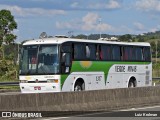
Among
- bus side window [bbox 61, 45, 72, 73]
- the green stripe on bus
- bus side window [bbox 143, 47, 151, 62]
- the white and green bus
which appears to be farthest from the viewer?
bus side window [bbox 143, 47, 151, 62]

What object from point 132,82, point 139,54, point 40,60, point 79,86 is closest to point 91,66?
point 79,86

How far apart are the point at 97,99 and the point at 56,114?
3.08m

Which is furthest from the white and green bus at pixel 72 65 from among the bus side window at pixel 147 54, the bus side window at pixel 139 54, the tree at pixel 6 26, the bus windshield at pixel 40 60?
the tree at pixel 6 26

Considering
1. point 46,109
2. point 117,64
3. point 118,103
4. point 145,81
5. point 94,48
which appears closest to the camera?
point 46,109

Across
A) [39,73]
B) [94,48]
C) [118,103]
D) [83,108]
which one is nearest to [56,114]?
[83,108]

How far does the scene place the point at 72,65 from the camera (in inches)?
1125

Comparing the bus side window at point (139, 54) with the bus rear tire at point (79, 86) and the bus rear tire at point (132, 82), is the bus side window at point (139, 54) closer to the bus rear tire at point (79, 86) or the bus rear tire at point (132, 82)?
the bus rear tire at point (132, 82)

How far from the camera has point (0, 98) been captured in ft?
55.3

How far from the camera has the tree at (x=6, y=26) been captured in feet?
293

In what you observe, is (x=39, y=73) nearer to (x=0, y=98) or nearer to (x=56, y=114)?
(x=56, y=114)

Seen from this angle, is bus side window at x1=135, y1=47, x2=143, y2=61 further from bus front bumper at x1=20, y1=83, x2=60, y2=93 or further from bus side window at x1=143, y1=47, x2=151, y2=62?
bus front bumper at x1=20, y1=83, x2=60, y2=93

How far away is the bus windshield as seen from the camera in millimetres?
27625

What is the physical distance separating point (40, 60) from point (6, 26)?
6370 cm

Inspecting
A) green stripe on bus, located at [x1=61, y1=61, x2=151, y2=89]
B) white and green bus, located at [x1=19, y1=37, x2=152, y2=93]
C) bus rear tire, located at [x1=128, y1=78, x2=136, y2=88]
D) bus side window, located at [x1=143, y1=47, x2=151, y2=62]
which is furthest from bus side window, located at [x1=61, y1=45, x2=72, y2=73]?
bus side window, located at [x1=143, y1=47, x2=151, y2=62]
